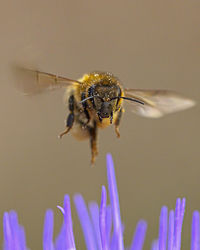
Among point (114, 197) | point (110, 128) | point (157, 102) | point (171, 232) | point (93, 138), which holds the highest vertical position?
point (110, 128)

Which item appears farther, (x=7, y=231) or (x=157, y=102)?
(x=157, y=102)

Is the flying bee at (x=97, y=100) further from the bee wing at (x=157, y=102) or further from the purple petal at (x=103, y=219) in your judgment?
A: the purple petal at (x=103, y=219)

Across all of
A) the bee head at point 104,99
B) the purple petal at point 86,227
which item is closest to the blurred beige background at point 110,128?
the purple petal at point 86,227

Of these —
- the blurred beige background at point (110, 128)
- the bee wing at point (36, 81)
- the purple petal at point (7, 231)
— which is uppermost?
the blurred beige background at point (110, 128)

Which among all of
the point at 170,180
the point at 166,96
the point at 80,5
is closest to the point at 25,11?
the point at 80,5

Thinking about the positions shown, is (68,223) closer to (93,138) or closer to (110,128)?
(93,138)

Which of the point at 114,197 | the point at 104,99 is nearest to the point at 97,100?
the point at 104,99

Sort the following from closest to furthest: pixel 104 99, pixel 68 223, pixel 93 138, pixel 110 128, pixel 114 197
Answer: pixel 68 223 → pixel 114 197 → pixel 104 99 → pixel 93 138 → pixel 110 128
